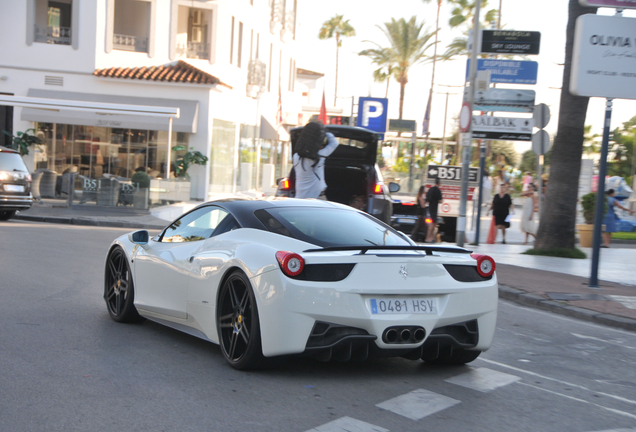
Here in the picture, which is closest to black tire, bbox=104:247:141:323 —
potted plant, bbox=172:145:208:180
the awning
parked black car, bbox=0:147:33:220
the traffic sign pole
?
the traffic sign pole

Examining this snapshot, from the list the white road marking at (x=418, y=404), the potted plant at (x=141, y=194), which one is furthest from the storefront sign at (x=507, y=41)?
the white road marking at (x=418, y=404)

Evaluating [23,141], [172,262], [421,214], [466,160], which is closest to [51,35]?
[23,141]

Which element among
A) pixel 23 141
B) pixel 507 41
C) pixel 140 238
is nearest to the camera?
pixel 140 238

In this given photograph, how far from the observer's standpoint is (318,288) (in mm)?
4820

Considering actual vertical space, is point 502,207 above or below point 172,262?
below

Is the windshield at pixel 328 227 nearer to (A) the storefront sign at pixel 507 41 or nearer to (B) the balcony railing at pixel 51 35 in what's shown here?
(A) the storefront sign at pixel 507 41

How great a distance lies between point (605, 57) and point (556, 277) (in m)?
3.59

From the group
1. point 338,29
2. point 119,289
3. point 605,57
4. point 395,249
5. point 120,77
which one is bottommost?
point 119,289

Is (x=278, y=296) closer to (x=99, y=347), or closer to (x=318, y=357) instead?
(x=318, y=357)

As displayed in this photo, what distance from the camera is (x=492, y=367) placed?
5.79 m

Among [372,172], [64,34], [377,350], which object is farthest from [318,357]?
[64,34]

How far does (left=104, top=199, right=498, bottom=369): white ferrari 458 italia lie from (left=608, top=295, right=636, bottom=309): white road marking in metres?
4.64

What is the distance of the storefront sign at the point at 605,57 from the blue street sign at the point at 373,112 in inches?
718

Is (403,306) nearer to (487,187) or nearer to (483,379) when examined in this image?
(483,379)
